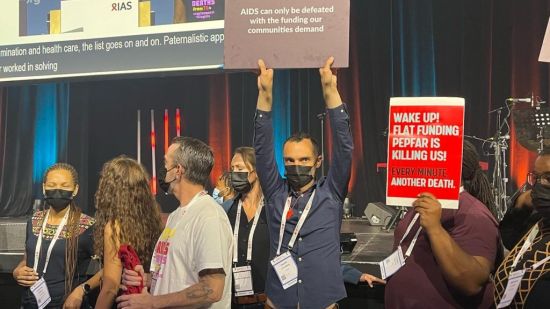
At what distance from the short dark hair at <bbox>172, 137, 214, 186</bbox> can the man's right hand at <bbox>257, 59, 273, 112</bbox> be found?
0.39 meters

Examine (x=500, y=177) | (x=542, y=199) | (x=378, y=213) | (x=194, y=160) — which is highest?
(x=194, y=160)

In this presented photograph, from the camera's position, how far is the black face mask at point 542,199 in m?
2.02

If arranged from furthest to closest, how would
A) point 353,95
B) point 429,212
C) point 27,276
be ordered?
point 353,95 → point 27,276 → point 429,212

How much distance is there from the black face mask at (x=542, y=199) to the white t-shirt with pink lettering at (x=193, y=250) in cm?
107

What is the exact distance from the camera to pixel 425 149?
2.05m

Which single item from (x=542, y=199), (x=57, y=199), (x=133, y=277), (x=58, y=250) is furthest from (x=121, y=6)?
(x=542, y=199)

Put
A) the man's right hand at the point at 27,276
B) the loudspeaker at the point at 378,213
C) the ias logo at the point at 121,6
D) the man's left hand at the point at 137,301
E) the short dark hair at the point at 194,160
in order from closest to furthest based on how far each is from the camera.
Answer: the man's left hand at the point at 137,301 < the short dark hair at the point at 194,160 < the man's right hand at the point at 27,276 < the ias logo at the point at 121,6 < the loudspeaker at the point at 378,213

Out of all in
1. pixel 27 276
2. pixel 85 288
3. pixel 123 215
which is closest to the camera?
pixel 123 215

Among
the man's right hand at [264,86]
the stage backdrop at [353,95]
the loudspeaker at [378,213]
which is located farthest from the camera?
the stage backdrop at [353,95]

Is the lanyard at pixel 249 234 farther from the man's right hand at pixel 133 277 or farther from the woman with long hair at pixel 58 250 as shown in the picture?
the man's right hand at pixel 133 277

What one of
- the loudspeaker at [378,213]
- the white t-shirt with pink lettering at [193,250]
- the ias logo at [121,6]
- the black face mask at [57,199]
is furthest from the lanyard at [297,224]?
the ias logo at [121,6]

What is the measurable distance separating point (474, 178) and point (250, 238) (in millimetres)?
1208

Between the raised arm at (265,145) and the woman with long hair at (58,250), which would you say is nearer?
the raised arm at (265,145)

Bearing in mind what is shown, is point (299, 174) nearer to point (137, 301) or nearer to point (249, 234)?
point (249, 234)
